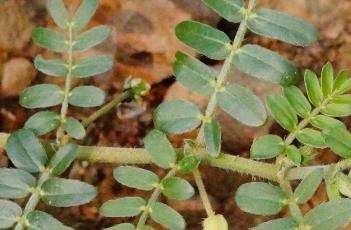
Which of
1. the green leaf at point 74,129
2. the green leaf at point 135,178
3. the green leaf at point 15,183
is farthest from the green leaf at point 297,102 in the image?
the green leaf at point 15,183

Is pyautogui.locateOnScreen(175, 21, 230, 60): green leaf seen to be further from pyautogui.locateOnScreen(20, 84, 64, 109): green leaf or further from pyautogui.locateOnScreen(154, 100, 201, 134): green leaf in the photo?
pyautogui.locateOnScreen(20, 84, 64, 109): green leaf

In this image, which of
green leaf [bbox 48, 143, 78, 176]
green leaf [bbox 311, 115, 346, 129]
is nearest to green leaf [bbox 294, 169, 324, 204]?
green leaf [bbox 311, 115, 346, 129]

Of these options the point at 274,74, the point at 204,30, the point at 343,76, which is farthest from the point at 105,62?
the point at 343,76

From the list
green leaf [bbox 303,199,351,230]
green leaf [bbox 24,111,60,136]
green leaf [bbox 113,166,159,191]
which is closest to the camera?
green leaf [bbox 303,199,351,230]

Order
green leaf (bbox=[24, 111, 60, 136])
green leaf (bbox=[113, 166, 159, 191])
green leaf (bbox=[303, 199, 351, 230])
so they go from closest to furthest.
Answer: green leaf (bbox=[303, 199, 351, 230]) → green leaf (bbox=[113, 166, 159, 191]) → green leaf (bbox=[24, 111, 60, 136])

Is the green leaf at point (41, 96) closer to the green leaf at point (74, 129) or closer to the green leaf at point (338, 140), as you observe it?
the green leaf at point (74, 129)

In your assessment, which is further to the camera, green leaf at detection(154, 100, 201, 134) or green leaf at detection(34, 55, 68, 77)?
green leaf at detection(34, 55, 68, 77)

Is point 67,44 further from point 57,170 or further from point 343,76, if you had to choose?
point 343,76

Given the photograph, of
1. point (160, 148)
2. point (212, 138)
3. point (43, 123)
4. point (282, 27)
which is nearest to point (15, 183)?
point (43, 123)
